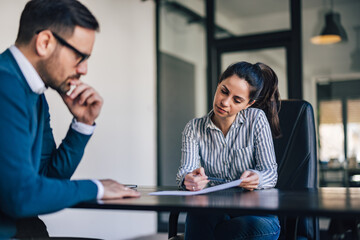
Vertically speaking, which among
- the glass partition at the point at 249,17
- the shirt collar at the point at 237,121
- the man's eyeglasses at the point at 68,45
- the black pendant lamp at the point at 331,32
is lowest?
the shirt collar at the point at 237,121

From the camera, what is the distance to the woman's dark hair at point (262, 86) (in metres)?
1.92

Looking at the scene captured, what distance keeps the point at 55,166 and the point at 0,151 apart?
1.50ft

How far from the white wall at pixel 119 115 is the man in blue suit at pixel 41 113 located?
6.08 feet

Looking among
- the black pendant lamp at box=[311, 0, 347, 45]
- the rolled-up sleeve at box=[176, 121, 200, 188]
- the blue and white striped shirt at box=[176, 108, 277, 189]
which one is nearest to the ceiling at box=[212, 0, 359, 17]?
the black pendant lamp at box=[311, 0, 347, 45]

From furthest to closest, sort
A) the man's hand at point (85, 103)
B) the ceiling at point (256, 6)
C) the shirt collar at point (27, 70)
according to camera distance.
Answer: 1. the ceiling at point (256, 6)
2. the man's hand at point (85, 103)
3. the shirt collar at point (27, 70)

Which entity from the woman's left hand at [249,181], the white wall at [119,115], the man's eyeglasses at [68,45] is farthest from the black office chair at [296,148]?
the white wall at [119,115]

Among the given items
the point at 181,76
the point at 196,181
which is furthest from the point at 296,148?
the point at 181,76

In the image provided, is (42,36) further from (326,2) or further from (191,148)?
(326,2)

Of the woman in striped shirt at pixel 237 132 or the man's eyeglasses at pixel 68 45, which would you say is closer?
the man's eyeglasses at pixel 68 45

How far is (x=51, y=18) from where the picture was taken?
3.96ft

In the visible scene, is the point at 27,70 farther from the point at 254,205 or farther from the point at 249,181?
the point at 249,181

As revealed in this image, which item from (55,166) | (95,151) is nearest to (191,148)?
(55,166)

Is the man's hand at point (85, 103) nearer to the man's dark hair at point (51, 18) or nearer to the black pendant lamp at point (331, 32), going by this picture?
the man's dark hair at point (51, 18)

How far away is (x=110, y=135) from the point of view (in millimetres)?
3912
